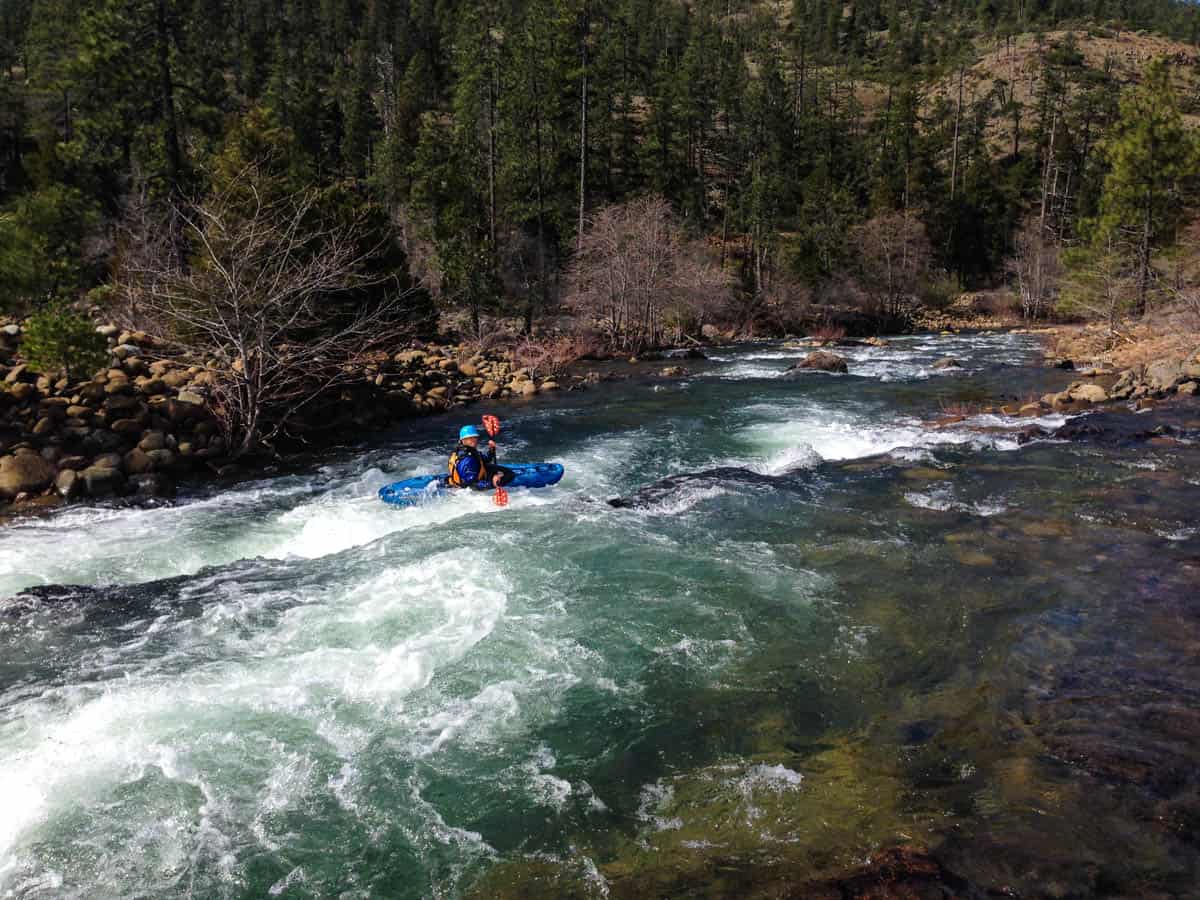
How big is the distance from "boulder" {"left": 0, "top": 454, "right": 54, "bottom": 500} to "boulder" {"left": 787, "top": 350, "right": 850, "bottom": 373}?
17064 millimetres

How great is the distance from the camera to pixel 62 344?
11461 mm

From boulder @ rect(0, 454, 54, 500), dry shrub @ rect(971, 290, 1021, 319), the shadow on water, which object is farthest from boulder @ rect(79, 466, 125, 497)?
dry shrub @ rect(971, 290, 1021, 319)

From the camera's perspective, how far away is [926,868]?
378 centimetres

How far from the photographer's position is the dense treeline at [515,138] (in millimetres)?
20812

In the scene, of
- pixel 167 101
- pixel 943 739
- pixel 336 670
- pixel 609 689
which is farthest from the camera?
pixel 167 101

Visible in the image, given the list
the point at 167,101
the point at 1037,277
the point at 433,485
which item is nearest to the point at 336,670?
the point at 433,485

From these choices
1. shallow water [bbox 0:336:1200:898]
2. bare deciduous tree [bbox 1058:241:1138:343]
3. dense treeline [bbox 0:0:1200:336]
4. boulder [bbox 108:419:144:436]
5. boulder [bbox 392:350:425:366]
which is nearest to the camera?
shallow water [bbox 0:336:1200:898]

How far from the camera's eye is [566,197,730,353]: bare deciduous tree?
2472 cm

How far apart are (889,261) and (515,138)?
60.0 feet

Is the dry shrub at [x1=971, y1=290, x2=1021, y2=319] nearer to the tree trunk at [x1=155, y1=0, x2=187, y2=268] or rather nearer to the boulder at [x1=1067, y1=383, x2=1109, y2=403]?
the boulder at [x1=1067, y1=383, x2=1109, y2=403]

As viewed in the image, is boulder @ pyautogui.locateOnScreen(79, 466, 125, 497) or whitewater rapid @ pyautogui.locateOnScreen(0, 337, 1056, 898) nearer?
whitewater rapid @ pyautogui.locateOnScreen(0, 337, 1056, 898)

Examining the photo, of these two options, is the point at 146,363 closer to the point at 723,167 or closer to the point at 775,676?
the point at 775,676

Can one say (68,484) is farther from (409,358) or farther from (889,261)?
(889,261)

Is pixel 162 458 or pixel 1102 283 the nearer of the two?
pixel 162 458
